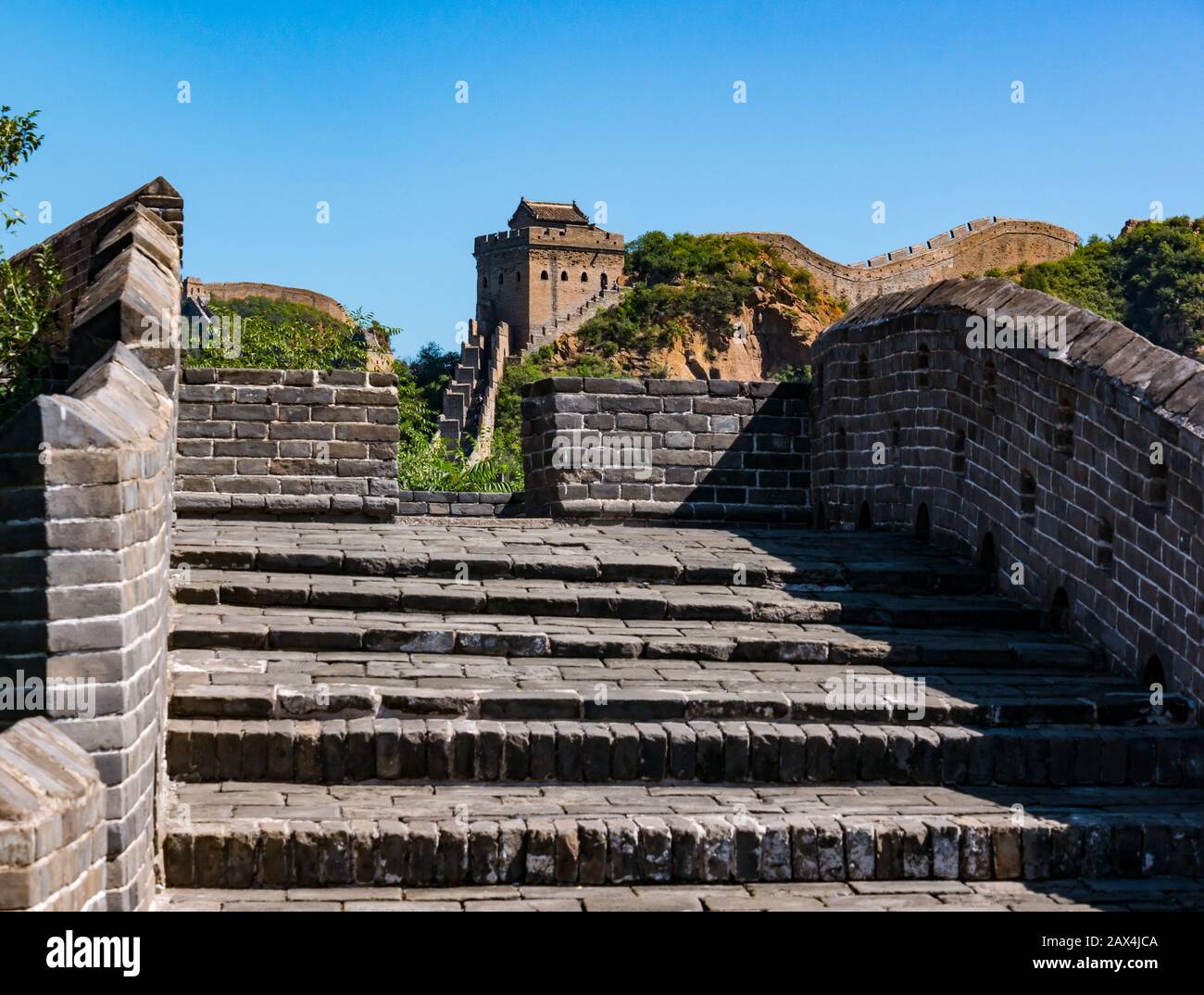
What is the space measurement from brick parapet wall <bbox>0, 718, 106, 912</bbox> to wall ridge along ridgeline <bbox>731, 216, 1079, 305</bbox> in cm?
8194

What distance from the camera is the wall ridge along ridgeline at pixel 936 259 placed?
8594 centimetres

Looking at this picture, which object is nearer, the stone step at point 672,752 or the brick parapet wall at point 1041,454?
the stone step at point 672,752

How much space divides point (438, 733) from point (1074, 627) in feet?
11.6

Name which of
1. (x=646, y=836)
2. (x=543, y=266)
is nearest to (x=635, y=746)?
(x=646, y=836)

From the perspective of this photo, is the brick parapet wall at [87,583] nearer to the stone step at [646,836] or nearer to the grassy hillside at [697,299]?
the stone step at [646,836]

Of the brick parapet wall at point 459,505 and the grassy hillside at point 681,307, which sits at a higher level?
the grassy hillside at point 681,307

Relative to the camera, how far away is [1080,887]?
588 centimetres

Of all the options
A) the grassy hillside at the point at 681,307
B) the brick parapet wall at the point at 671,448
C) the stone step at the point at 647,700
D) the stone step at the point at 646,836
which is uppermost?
the grassy hillside at the point at 681,307

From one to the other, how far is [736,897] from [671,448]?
21.0 feet

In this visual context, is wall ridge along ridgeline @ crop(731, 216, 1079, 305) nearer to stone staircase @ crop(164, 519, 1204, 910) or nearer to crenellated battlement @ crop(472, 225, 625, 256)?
crenellated battlement @ crop(472, 225, 625, 256)

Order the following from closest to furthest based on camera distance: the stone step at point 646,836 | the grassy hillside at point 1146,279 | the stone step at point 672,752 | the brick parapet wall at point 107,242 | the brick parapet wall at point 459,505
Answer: the stone step at point 646,836, the stone step at point 672,752, the brick parapet wall at point 107,242, the brick parapet wall at point 459,505, the grassy hillside at point 1146,279

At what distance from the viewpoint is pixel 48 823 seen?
3.97m

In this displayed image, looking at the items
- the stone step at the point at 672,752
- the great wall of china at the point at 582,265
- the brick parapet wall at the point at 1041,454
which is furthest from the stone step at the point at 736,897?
the great wall of china at the point at 582,265

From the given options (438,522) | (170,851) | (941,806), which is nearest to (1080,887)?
(941,806)
